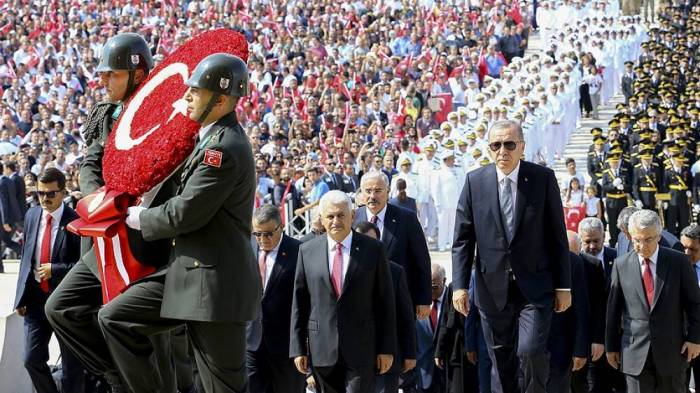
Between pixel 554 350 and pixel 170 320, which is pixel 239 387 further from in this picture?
pixel 554 350

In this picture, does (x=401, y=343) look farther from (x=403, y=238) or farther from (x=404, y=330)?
(x=403, y=238)

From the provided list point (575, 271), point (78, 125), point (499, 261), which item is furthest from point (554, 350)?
point (78, 125)

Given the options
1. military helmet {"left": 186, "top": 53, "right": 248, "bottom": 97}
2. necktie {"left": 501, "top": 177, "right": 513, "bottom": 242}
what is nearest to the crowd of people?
necktie {"left": 501, "top": 177, "right": 513, "bottom": 242}

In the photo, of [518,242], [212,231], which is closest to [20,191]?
[518,242]

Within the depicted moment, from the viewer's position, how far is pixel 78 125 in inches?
974

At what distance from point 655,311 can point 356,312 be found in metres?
1.79

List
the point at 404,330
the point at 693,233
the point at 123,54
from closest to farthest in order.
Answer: the point at 123,54 < the point at 404,330 < the point at 693,233

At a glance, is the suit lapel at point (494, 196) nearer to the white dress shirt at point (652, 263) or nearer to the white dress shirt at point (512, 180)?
the white dress shirt at point (512, 180)

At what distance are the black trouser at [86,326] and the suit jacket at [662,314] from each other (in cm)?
320

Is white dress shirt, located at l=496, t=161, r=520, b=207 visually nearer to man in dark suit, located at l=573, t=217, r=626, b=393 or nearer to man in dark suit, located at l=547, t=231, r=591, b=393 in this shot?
man in dark suit, located at l=547, t=231, r=591, b=393

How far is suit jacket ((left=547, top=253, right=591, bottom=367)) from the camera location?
8219 mm

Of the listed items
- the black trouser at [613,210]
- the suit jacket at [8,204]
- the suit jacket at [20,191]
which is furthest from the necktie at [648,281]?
the suit jacket at [20,191]

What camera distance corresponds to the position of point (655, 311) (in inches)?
304

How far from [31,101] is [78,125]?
1.73 m
